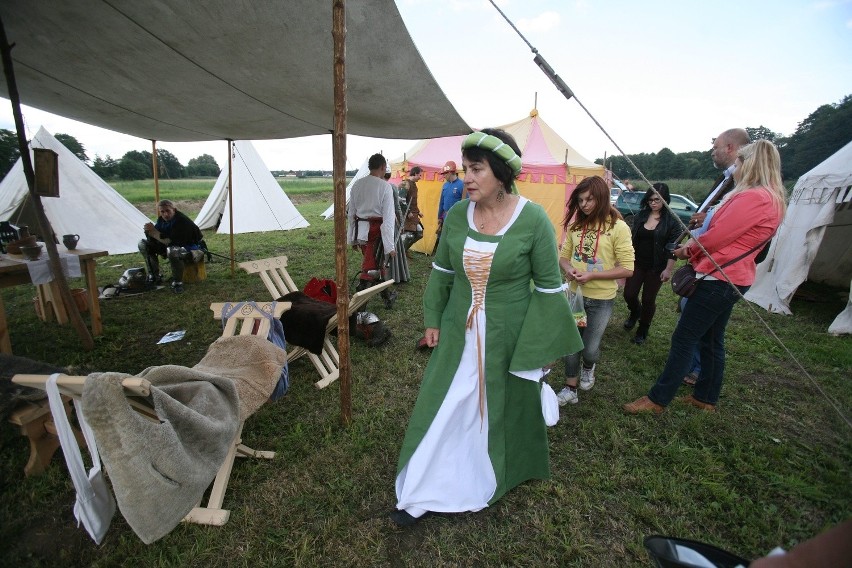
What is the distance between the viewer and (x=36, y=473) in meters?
2.34

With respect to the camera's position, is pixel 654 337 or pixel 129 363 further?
pixel 654 337

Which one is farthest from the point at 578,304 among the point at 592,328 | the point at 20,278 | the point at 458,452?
the point at 20,278

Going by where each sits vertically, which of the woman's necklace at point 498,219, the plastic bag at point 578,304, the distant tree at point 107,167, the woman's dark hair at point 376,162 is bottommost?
the plastic bag at point 578,304

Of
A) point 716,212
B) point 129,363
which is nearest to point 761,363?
point 716,212

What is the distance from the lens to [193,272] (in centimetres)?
644

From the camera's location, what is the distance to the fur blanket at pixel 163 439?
1313 mm

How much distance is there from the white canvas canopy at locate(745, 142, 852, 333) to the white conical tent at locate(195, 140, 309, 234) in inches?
464

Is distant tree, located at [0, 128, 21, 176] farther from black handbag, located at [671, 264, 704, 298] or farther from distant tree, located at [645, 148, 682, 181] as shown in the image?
distant tree, located at [645, 148, 682, 181]

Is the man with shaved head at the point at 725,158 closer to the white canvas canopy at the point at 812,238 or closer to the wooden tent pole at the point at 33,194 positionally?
the white canvas canopy at the point at 812,238

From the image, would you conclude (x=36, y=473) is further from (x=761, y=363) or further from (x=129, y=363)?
(x=761, y=363)

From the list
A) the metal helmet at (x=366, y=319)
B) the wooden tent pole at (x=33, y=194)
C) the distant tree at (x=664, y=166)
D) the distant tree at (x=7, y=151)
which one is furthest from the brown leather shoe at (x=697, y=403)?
the distant tree at (x=664, y=166)

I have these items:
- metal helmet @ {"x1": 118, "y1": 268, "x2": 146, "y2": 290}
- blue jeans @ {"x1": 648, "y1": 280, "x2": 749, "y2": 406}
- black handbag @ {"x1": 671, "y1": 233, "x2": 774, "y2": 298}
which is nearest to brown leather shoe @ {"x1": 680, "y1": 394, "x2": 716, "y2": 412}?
blue jeans @ {"x1": 648, "y1": 280, "x2": 749, "y2": 406}

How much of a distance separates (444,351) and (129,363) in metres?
3.53

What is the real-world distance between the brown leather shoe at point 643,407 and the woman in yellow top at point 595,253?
502 mm
